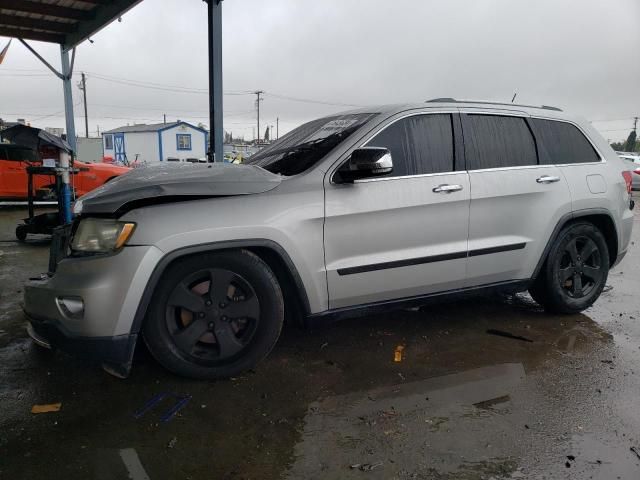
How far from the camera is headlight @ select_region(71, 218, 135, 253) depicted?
104 inches

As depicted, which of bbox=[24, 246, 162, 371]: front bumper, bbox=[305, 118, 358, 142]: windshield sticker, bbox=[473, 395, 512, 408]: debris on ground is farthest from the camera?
bbox=[305, 118, 358, 142]: windshield sticker

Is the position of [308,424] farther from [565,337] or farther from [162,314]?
[565,337]

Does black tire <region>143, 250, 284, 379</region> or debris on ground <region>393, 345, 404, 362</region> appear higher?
black tire <region>143, 250, 284, 379</region>

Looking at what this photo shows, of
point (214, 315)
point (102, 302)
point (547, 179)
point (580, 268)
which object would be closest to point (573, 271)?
point (580, 268)

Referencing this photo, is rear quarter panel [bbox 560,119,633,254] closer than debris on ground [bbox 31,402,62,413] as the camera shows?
No

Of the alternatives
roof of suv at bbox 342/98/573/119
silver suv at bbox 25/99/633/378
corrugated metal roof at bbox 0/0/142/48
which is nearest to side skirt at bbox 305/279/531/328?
silver suv at bbox 25/99/633/378

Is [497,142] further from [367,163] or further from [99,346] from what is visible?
[99,346]

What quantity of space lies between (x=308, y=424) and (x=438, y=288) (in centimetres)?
145

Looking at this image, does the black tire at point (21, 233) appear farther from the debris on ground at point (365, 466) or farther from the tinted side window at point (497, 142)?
the debris on ground at point (365, 466)

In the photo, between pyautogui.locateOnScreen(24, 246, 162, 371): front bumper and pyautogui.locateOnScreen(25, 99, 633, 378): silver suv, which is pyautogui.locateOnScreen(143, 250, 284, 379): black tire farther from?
pyautogui.locateOnScreen(24, 246, 162, 371): front bumper

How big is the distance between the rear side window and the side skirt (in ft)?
3.45

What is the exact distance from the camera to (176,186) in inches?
108

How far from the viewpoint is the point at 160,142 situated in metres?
40.9

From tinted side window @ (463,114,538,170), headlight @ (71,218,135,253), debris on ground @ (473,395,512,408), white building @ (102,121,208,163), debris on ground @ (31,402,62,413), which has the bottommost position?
debris on ground @ (473,395,512,408)
